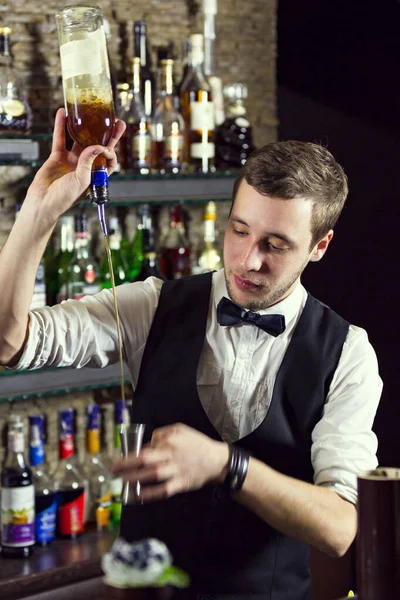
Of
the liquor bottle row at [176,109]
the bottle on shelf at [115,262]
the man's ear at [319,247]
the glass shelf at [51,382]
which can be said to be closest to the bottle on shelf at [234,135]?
the liquor bottle row at [176,109]

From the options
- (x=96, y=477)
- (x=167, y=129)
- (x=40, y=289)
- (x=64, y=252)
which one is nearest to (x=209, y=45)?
(x=167, y=129)

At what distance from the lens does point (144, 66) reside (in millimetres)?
2920

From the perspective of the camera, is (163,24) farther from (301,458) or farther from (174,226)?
(301,458)

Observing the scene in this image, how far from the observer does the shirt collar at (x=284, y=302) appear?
199 centimetres

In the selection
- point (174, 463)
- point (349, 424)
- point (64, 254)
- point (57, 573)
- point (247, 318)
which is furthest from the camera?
point (64, 254)

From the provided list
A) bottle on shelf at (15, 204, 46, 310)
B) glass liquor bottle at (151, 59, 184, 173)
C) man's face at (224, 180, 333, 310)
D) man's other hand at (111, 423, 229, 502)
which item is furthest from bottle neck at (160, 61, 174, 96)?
man's other hand at (111, 423, 229, 502)

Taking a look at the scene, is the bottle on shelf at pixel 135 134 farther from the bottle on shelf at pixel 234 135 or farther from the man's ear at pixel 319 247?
the man's ear at pixel 319 247

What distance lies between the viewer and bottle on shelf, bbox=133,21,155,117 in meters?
2.83

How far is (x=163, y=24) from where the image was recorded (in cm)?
304

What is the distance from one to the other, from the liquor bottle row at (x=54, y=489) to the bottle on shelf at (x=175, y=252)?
472 millimetres

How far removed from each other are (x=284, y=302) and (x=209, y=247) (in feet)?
3.61

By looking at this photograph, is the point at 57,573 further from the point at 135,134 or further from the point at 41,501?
the point at 135,134

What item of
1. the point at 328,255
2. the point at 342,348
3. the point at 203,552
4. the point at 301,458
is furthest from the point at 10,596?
the point at 328,255

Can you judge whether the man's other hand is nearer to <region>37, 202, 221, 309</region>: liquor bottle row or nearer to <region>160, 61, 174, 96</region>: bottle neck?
<region>37, 202, 221, 309</region>: liquor bottle row
